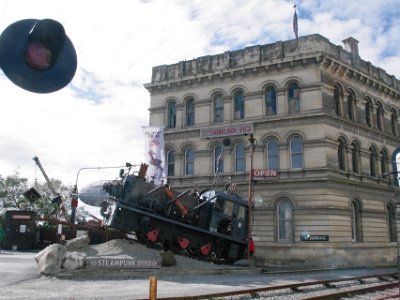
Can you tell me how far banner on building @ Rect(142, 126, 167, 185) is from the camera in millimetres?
26750

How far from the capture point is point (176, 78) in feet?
98.0

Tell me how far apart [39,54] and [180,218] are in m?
16.4

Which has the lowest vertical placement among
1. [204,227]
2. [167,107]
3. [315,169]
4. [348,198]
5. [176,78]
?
[204,227]

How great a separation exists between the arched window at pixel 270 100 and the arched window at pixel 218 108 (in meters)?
3.20

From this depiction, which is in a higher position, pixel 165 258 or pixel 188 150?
pixel 188 150

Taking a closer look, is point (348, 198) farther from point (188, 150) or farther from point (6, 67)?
point (6, 67)

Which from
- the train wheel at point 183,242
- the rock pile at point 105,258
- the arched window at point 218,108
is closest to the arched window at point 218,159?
the arched window at point 218,108

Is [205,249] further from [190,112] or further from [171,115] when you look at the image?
[171,115]

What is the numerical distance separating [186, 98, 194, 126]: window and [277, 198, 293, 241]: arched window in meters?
8.91

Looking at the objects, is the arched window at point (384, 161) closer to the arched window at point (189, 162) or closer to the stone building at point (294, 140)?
the stone building at point (294, 140)

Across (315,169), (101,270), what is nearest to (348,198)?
(315,169)

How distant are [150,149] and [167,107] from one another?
4360 millimetres

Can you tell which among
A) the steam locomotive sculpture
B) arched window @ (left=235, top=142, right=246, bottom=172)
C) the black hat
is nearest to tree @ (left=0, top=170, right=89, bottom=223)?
arched window @ (left=235, top=142, right=246, bottom=172)

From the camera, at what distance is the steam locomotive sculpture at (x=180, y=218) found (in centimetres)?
1791
